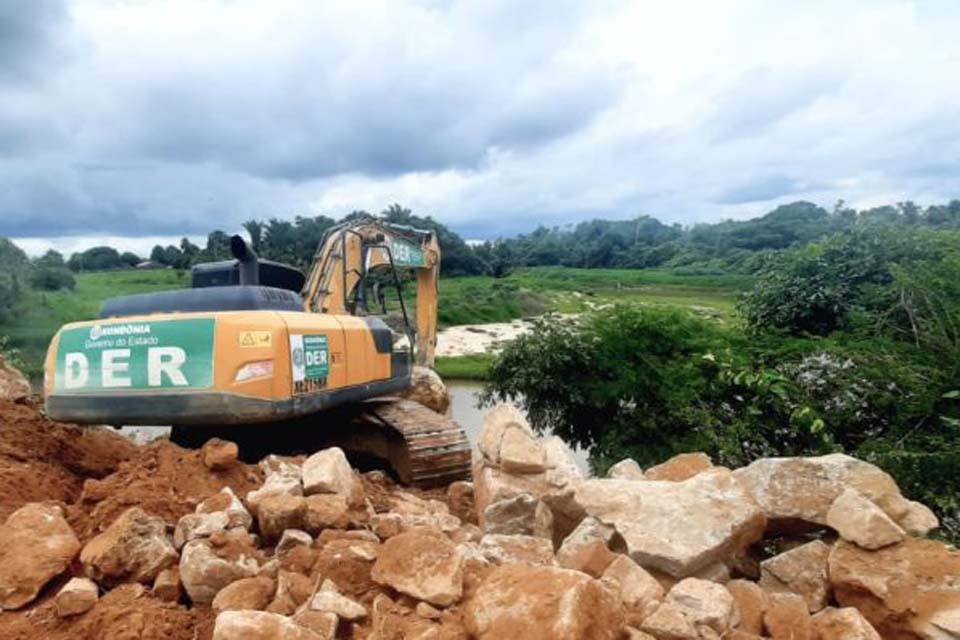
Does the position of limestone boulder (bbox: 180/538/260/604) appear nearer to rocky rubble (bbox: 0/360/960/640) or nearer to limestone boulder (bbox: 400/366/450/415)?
rocky rubble (bbox: 0/360/960/640)

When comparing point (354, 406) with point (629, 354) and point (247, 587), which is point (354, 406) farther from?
point (247, 587)

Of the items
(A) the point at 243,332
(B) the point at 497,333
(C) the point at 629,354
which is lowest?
(B) the point at 497,333

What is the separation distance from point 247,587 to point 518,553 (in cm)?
101

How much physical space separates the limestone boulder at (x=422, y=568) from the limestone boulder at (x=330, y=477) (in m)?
0.87

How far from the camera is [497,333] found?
104 feet

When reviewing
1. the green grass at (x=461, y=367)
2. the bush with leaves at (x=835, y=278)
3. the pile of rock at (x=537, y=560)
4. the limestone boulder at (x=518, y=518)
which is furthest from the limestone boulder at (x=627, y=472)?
the green grass at (x=461, y=367)

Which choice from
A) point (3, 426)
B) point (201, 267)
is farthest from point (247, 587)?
point (201, 267)

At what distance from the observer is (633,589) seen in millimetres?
2580

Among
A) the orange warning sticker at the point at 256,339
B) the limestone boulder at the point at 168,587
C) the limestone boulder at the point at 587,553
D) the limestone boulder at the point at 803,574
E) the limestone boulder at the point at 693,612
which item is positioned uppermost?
the orange warning sticker at the point at 256,339

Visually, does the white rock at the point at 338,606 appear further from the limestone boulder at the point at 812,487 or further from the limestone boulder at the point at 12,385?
the limestone boulder at the point at 12,385

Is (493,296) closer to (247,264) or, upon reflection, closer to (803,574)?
(247,264)

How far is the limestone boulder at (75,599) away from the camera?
8.79 feet

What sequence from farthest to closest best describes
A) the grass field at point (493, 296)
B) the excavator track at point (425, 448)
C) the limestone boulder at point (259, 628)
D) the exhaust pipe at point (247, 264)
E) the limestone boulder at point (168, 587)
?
the grass field at point (493, 296) < the exhaust pipe at point (247, 264) < the excavator track at point (425, 448) < the limestone boulder at point (168, 587) < the limestone boulder at point (259, 628)

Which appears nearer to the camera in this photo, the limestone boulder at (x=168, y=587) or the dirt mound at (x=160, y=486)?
the limestone boulder at (x=168, y=587)
